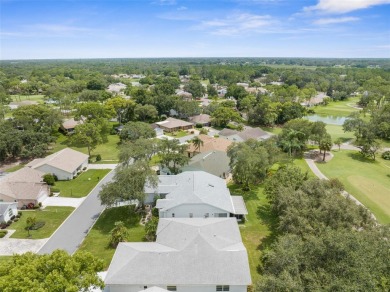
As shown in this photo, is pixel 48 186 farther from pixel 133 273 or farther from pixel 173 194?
pixel 133 273

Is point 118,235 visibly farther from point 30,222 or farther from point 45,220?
point 45,220

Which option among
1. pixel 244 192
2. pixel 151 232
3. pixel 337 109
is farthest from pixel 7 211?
pixel 337 109

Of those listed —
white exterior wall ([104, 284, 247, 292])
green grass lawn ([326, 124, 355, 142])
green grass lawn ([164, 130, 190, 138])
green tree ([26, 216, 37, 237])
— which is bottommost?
green grass lawn ([326, 124, 355, 142])

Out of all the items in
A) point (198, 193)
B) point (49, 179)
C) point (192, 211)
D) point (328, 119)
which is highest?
point (198, 193)

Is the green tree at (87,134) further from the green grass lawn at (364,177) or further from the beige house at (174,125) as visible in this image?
the green grass lawn at (364,177)

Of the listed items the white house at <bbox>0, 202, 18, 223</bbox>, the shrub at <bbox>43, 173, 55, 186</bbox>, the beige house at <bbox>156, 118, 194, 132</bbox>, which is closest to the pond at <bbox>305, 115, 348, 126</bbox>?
the beige house at <bbox>156, 118, 194, 132</bbox>

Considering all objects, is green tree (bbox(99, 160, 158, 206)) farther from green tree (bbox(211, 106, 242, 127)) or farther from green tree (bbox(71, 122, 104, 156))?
green tree (bbox(211, 106, 242, 127))

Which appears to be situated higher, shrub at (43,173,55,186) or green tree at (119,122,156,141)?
green tree at (119,122,156,141)
